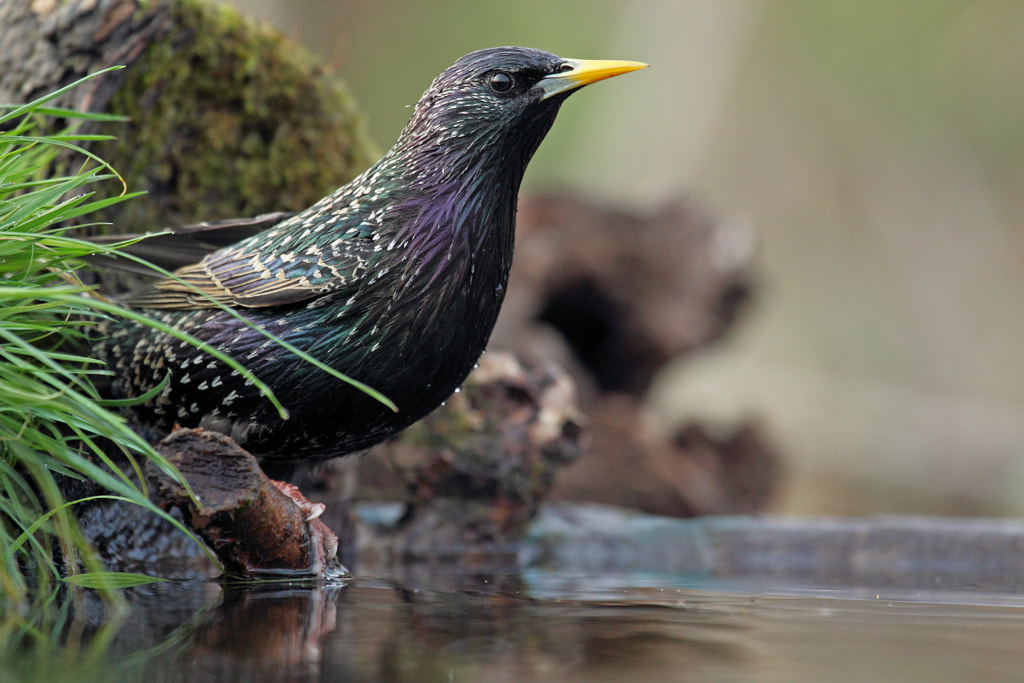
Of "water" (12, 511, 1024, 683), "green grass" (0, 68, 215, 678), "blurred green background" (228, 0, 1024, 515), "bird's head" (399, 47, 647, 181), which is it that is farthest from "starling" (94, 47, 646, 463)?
"blurred green background" (228, 0, 1024, 515)

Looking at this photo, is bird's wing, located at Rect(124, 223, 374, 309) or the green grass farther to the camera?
bird's wing, located at Rect(124, 223, 374, 309)

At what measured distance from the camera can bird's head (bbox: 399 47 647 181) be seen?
2.76 meters

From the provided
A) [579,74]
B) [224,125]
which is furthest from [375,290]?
[224,125]

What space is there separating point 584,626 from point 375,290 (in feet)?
3.54

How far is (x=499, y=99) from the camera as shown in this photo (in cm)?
278

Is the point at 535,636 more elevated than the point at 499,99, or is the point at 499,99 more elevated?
the point at 499,99

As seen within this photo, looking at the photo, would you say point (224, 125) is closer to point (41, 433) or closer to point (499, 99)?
point (499, 99)

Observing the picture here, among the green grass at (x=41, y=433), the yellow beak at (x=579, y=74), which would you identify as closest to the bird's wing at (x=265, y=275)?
the green grass at (x=41, y=433)

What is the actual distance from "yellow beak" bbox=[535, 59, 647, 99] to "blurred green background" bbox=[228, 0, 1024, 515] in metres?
8.46

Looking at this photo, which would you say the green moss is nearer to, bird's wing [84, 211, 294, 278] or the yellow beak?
bird's wing [84, 211, 294, 278]

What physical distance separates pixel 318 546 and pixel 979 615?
1708 mm

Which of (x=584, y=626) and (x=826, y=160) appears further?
(x=826, y=160)

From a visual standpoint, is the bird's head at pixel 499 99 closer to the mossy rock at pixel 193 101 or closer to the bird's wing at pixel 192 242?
the bird's wing at pixel 192 242

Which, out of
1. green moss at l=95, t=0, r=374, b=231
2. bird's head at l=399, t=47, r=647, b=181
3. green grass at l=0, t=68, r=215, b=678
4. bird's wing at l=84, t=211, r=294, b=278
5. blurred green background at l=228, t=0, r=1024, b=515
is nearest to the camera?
green grass at l=0, t=68, r=215, b=678
